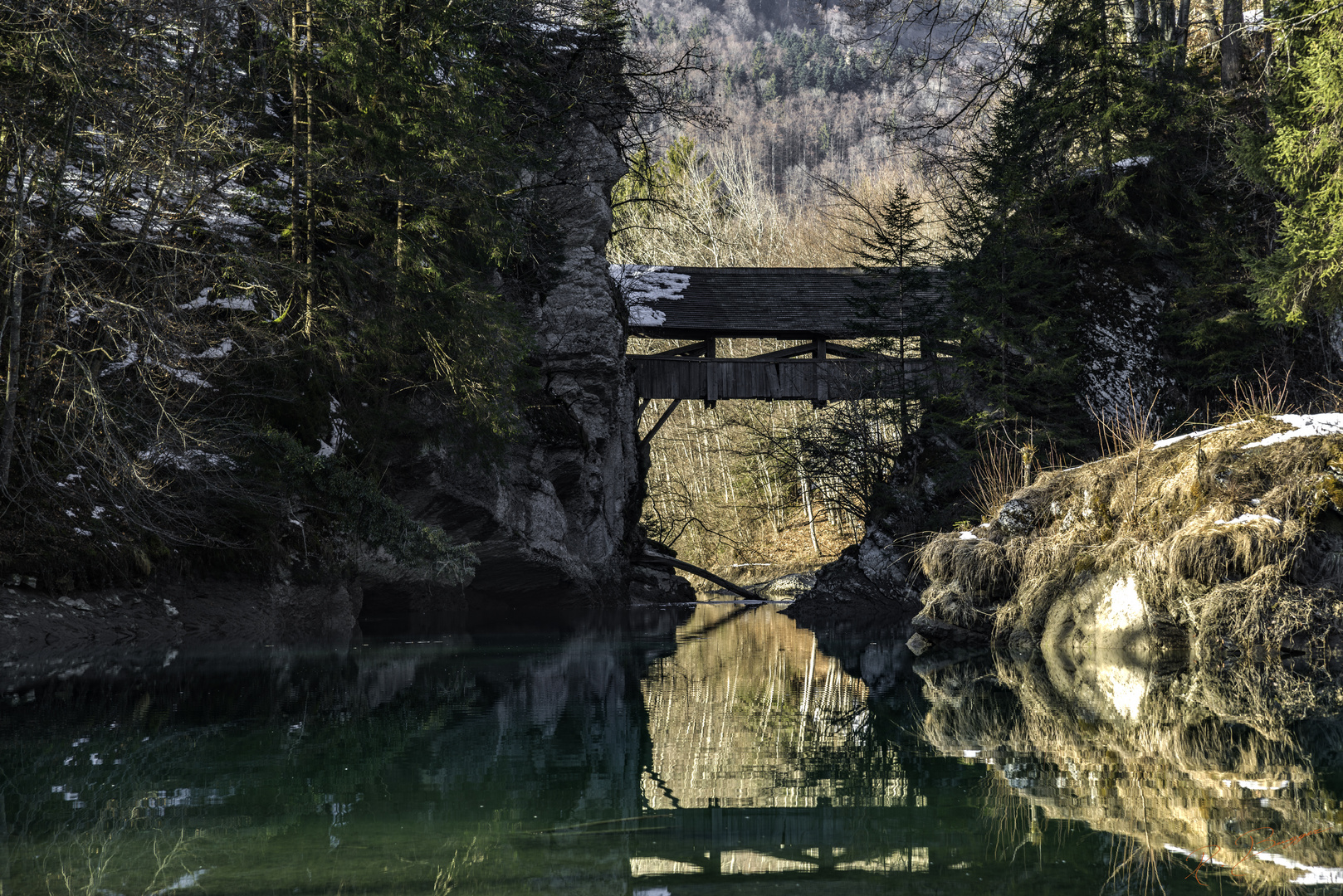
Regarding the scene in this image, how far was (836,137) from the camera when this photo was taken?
62.8 meters

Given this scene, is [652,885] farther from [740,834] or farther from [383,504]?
[383,504]

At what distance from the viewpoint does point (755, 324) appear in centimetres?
2002

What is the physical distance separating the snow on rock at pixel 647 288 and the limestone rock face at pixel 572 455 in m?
0.66

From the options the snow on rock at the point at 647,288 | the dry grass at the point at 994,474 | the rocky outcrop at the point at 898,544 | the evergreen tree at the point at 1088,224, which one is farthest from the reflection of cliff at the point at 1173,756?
the snow on rock at the point at 647,288

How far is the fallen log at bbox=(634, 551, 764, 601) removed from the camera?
2045 cm

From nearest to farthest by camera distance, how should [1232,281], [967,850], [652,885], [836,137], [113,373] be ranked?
[652,885] < [967,850] < [113,373] < [1232,281] < [836,137]

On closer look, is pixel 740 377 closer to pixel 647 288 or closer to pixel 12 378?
pixel 647 288

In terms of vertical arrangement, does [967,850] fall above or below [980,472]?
below

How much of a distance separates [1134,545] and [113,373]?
9710 millimetres

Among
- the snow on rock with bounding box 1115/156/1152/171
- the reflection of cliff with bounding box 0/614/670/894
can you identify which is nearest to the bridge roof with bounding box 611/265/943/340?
the snow on rock with bounding box 1115/156/1152/171

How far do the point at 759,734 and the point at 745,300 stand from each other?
51.4ft

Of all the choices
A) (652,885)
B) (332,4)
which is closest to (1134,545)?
(652,885)

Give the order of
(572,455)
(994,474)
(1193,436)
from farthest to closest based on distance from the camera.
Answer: (572,455) < (994,474) < (1193,436)

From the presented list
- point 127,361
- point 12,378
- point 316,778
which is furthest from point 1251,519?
point 12,378
